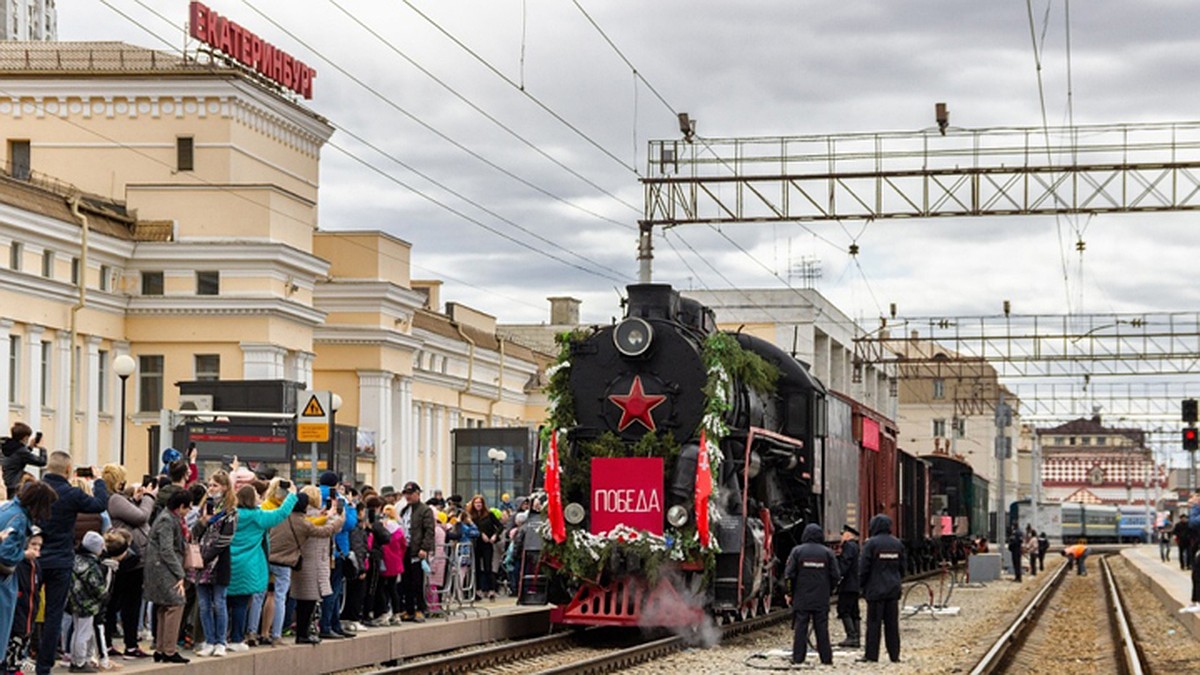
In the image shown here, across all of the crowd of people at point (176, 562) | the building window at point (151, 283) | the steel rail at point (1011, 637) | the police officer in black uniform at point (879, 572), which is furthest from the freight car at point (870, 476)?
the building window at point (151, 283)

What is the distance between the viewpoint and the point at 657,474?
72.7ft

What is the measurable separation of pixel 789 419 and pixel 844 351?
2504 inches

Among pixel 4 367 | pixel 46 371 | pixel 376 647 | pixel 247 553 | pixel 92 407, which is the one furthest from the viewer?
pixel 92 407

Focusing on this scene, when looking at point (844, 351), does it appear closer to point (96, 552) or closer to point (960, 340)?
point (960, 340)

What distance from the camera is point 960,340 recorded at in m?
62.0

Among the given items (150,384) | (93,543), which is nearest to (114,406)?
(150,384)

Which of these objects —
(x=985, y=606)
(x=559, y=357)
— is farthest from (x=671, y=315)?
(x=985, y=606)

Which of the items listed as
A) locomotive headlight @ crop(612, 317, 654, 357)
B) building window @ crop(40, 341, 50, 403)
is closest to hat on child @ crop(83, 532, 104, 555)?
locomotive headlight @ crop(612, 317, 654, 357)

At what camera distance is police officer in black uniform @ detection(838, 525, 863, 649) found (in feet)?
73.8

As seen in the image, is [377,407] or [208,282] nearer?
[208,282]

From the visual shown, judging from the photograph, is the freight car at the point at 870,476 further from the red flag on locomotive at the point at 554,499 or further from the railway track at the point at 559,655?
the red flag on locomotive at the point at 554,499

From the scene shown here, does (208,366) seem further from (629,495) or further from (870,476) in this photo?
(629,495)

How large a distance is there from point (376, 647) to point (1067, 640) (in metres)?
13.3

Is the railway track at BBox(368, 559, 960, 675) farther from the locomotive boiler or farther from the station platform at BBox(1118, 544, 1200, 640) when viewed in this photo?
the station platform at BBox(1118, 544, 1200, 640)
